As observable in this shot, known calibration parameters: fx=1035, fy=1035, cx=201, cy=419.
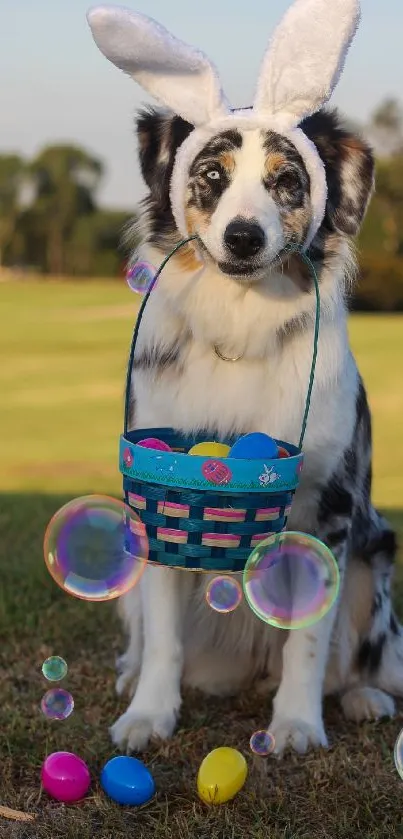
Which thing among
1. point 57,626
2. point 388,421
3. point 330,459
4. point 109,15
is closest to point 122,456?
point 330,459

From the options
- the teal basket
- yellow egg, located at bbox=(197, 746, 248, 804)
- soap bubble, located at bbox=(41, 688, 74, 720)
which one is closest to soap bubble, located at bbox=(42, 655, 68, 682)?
soap bubble, located at bbox=(41, 688, 74, 720)

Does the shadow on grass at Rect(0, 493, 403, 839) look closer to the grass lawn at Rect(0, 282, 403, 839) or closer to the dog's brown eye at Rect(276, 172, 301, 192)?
the grass lawn at Rect(0, 282, 403, 839)

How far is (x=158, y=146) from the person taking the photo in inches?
144

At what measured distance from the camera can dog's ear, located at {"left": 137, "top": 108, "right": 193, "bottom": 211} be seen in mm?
3598

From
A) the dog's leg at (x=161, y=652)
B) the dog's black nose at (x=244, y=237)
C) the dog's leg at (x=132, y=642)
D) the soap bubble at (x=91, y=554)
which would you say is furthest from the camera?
the dog's leg at (x=132, y=642)

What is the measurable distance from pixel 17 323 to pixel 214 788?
19.4 m

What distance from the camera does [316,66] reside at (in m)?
3.18

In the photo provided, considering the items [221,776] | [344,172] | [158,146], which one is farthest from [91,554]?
[344,172]

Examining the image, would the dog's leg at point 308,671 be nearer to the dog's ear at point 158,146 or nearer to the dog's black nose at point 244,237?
the dog's black nose at point 244,237

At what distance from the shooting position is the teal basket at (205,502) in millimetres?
2842

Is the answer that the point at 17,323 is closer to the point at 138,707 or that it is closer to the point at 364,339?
the point at 364,339

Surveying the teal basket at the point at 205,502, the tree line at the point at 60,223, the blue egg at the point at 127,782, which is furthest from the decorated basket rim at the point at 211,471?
the tree line at the point at 60,223

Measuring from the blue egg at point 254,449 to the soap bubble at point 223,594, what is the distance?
0.76 meters

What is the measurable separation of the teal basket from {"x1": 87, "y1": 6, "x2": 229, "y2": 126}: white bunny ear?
3.61 ft
